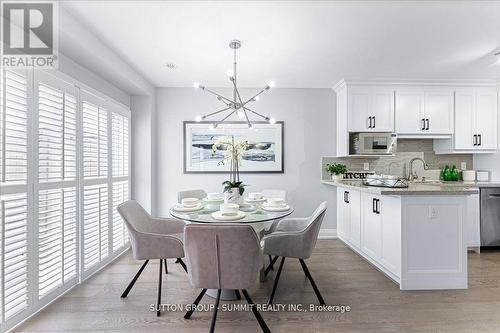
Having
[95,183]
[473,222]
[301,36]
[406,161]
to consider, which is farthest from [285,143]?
[473,222]

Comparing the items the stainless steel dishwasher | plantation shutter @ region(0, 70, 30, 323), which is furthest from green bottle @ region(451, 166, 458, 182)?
plantation shutter @ region(0, 70, 30, 323)

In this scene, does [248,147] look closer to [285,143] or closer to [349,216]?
[285,143]

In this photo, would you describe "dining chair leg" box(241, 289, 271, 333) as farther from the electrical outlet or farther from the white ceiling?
the white ceiling

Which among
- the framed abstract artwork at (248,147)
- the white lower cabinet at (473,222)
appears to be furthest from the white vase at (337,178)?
the white lower cabinet at (473,222)

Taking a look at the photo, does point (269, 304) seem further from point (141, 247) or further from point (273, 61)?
point (273, 61)

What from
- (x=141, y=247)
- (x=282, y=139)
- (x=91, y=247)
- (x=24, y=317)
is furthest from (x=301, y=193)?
(x=24, y=317)

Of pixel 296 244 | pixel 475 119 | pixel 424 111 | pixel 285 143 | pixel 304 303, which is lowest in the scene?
pixel 304 303

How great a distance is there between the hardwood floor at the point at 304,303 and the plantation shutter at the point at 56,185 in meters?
0.30

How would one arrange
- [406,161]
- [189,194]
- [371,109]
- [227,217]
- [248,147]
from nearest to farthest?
1. [227,217]
2. [189,194]
3. [371,109]
4. [248,147]
5. [406,161]

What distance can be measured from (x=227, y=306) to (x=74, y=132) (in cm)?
228

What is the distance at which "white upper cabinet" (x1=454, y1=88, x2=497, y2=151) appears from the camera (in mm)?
3975

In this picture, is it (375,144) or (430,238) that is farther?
(375,144)

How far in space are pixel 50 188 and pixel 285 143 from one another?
3.13 metres

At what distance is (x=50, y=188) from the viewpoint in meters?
2.24
